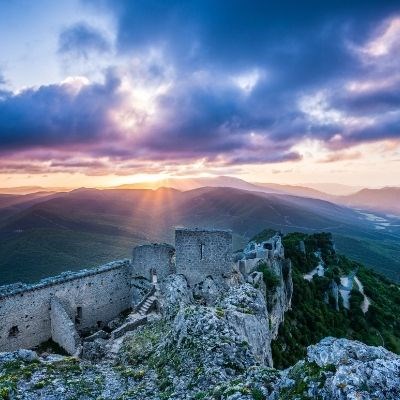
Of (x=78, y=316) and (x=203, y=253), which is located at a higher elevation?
(x=203, y=253)

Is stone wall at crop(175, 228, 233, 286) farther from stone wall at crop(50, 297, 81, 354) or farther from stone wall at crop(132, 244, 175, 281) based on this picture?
stone wall at crop(50, 297, 81, 354)

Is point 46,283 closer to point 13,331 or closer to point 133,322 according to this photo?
point 13,331

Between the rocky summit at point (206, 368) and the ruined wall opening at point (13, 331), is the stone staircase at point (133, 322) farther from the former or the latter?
the ruined wall opening at point (13, 331)

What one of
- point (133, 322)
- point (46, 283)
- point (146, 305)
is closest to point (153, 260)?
point (146, 305)

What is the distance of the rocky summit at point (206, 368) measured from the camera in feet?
36.2

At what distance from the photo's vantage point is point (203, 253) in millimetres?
31109

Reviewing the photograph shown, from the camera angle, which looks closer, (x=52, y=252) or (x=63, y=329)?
(x=63, y=329)

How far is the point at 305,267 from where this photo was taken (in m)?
77.5

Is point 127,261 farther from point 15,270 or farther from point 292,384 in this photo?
point 15,270

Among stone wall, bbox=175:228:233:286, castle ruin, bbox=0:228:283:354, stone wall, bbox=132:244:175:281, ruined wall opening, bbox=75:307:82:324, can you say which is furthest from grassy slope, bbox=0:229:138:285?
stone wall, bbox=175:228:233:286

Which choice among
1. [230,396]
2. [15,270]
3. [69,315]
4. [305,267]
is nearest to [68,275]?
[69,315]

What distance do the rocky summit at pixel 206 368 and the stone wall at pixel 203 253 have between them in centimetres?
399

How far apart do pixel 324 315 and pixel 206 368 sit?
165ft

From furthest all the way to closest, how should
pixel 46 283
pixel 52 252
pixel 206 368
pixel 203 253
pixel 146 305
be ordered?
pixel 52 252
pixel 146 305
pixel 203 253
pixel 46 283
pixel 206 368
